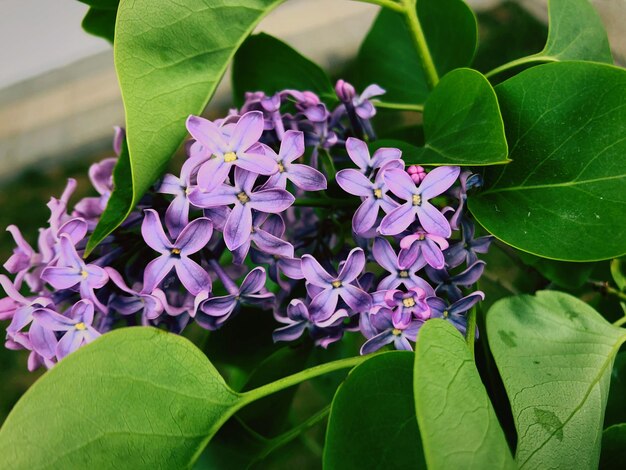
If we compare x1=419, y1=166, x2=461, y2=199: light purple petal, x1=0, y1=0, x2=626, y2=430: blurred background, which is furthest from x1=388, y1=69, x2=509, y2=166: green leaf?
x1=0, y1=0, x2=626, y2=430: blurred background

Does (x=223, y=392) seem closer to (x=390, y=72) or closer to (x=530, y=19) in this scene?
(x=390, y=72)

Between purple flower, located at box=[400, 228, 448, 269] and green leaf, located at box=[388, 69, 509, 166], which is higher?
green leaf, located at box=[388, 69, 509, 166]

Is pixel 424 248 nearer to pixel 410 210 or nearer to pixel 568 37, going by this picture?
pixel 410 210

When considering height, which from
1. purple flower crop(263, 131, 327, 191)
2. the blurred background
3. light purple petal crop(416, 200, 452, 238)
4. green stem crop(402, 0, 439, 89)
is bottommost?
the blurred background

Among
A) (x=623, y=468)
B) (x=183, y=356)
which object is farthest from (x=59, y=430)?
(x=623, y=468)

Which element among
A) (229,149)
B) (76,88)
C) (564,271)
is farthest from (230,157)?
(76,88)

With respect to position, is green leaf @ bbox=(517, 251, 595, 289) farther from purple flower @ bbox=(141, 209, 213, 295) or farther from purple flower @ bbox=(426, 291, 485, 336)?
purple flower @ bbox=(141, 209, 213, 295)
